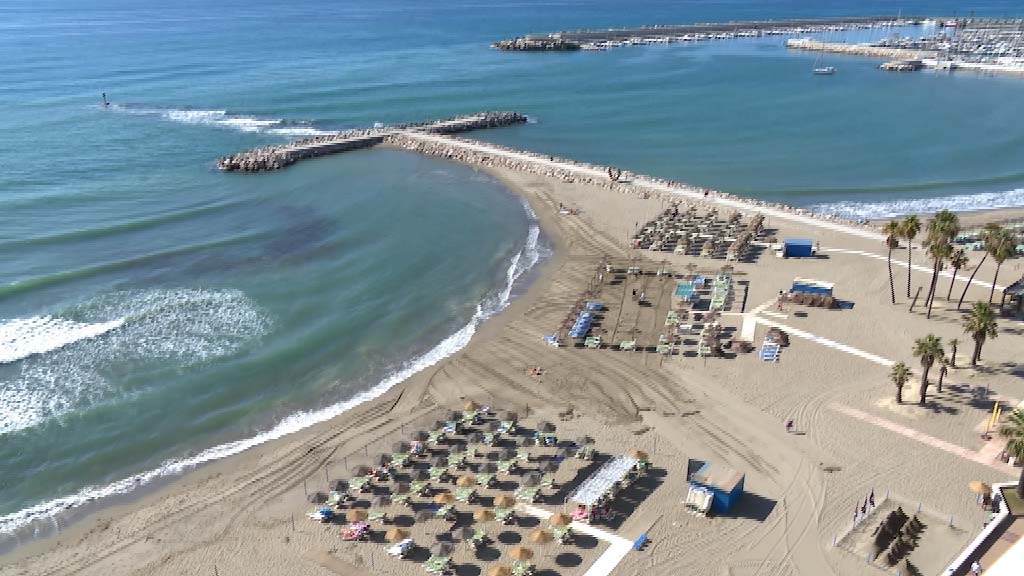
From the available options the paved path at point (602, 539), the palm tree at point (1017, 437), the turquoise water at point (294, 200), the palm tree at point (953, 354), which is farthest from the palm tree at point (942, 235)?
the paved path at point (602, 539)

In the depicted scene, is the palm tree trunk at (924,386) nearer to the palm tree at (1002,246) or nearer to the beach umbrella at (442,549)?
the palm tree at (1002,246)

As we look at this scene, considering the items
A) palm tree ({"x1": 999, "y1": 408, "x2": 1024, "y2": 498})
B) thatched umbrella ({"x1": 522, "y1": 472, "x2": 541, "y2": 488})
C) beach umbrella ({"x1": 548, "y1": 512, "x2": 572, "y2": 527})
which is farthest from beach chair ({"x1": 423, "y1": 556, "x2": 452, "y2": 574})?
palm tree ({"x1": 999, "y1": 408, "x2": 1024, "y2": 498})

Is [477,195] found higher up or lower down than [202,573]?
higher up

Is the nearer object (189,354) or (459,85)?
(189,354)

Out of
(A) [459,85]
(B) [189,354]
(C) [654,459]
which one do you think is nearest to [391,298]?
(B) [189,354]

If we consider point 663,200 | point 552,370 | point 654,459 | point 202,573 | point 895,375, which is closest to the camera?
point 202,573

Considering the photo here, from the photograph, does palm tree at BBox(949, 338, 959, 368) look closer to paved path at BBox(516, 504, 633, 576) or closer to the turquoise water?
paved path at BBox(516, 504, 633, 576)

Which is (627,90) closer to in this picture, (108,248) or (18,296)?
(108,248)
